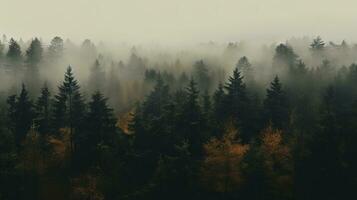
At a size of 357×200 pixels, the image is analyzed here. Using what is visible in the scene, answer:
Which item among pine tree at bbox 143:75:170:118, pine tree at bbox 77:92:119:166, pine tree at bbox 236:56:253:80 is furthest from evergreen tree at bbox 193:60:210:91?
pine tree at bbox 77:92:119:166

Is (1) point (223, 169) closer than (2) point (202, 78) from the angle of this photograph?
Yes

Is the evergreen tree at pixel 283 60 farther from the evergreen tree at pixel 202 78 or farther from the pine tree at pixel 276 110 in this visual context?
the pine tree at pixel 276 110

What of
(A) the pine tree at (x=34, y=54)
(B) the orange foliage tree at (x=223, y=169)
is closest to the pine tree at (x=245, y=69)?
(A) the pine tree at (x=34, y=54)

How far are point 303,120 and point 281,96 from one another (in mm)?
5909

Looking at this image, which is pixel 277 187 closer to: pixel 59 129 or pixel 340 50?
pixel 59 129

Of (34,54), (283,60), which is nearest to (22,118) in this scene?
(34,54)

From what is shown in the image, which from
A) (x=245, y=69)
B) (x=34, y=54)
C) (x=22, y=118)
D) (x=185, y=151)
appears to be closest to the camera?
(x=185, y=151)

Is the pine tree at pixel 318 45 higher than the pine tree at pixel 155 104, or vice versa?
the pine tree at pixel 318 45

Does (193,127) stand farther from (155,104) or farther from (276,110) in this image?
(155,104)

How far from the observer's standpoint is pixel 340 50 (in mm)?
159125

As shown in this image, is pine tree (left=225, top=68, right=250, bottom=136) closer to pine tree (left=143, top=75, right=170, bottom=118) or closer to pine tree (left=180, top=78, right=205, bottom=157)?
pine tree (left=180, top=78, right=205, bottom=157)

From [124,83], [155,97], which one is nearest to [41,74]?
[124,83]

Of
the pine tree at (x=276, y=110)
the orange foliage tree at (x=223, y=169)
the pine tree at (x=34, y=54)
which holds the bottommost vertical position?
the orange foliage tree at (x=223, y=169)

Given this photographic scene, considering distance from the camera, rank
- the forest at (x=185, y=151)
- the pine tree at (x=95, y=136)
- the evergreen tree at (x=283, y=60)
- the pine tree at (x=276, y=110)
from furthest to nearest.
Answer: the evergreen tree at (x=283, y=60)
the pine tree at (x=276, y=110)
the pine tree at (x=95, y=136)
the forest at (x=185, y=151)
